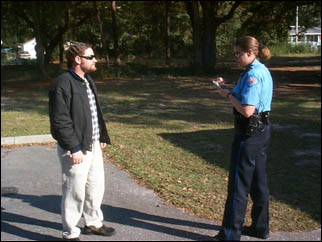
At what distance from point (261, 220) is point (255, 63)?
1450 millimetres

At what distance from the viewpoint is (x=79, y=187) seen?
157 inches

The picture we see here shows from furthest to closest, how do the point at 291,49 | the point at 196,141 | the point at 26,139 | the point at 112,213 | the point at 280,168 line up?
the point at 291,49, the point at 26,139, the point at 196,141, the point at 280,168, the point at 112,213

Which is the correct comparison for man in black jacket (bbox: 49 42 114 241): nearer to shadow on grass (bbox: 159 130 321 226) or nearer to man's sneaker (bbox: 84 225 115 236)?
man's sneaker (bbox: 84 225 115 236)

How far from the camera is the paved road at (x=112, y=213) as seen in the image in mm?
4316

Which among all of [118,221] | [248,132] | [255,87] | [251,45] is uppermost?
[251,45]

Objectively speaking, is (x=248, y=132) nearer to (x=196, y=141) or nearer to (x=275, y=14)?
(x=196, y=141)

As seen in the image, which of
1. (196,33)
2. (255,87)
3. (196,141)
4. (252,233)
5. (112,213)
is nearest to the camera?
(255,87)

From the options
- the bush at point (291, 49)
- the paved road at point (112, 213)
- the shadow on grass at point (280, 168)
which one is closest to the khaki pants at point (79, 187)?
the paved road at point (112, 213)

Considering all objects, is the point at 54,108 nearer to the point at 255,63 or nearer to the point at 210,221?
the point at 255,63

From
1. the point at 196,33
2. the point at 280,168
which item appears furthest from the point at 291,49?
the point at 280,168

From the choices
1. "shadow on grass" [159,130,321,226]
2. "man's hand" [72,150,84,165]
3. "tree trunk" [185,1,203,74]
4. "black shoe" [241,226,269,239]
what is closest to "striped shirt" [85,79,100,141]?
"man's hand" [72,150,84,165]

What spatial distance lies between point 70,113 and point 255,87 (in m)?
1.55

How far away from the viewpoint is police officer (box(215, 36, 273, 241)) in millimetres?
3646

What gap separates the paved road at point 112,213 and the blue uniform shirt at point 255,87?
1335 mm
